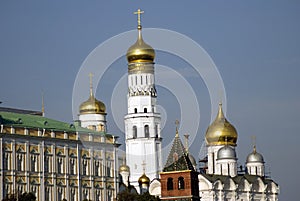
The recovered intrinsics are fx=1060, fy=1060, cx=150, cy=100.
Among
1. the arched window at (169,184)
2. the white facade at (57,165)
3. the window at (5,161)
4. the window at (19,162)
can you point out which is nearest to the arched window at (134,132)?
the white facade at (57,165)

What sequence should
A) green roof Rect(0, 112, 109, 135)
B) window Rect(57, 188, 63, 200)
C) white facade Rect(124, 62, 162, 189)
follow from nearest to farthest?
green roof Rect(0, 112, 109, 135), window Rect(57, 188, 63, 200), white facade Rect(124, 62, 162, 189)

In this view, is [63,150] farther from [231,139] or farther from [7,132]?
[231,139]

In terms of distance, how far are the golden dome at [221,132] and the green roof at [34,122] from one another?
24.9 m

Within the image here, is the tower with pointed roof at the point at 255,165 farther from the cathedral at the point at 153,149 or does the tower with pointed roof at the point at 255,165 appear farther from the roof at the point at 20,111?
the roof at the point at 20,111

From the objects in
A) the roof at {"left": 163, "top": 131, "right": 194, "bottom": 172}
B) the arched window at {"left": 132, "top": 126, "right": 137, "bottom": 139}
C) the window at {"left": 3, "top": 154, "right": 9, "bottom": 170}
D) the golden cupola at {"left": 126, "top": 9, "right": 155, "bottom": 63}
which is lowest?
the roof at {"left": 163, "top": 131, "right": 194, "bottom": 172}

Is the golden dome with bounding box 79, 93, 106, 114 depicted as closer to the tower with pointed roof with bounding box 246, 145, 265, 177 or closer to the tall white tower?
the tall white tower

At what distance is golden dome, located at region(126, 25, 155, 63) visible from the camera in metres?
127

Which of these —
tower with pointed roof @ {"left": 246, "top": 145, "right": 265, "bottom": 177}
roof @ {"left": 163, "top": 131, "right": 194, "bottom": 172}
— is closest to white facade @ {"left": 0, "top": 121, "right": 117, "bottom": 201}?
roof @ {"left": 163, "top": 131, "right": 194, "bottom": 172}

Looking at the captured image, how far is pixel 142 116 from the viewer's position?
128 meters

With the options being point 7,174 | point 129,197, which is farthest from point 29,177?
point 129,197

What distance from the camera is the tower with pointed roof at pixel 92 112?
126 meters

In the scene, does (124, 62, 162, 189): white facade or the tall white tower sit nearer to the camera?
the tall white tower

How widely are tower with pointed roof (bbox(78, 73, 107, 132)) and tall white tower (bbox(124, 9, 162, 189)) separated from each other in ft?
10.6

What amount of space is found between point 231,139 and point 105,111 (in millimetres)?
16383
